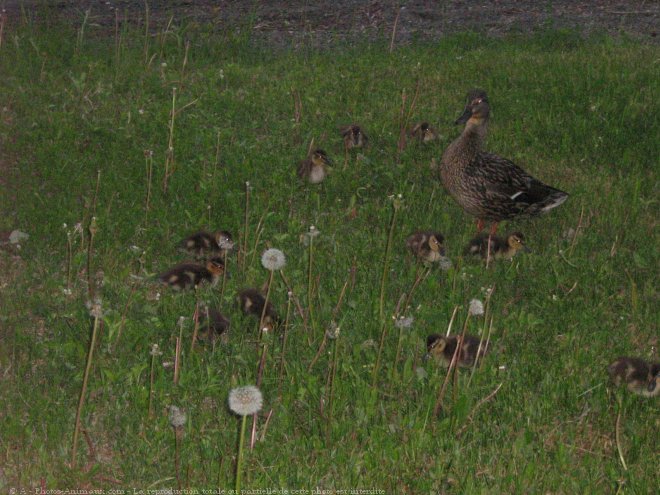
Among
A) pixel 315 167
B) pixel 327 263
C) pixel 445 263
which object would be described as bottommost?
pixel 327 263

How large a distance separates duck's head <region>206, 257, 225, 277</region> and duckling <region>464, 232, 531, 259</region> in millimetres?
1687

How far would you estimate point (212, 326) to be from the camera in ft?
17.5

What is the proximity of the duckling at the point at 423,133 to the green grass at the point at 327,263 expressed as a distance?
3.8 inches

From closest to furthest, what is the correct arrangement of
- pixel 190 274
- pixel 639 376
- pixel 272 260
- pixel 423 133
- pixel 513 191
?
pixel 272 260 → pixel 639 376 → pixel 190 274 → pixel 513 191 → pixel 423 133

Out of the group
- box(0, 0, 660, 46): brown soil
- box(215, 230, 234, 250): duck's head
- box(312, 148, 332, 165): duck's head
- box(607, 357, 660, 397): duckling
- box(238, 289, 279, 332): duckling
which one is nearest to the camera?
box(607, 357, 660, 397): duckling

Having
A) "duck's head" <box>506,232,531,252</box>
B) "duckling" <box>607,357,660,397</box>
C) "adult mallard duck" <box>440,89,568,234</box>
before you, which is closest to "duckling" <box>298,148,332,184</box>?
"adult mallard duck" <box>440,89,568,234</box>

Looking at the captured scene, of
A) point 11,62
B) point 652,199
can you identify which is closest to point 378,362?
point 652,199

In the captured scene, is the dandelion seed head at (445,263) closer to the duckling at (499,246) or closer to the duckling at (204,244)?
the duckling at (499,246)

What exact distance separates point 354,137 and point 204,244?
6.82 ft

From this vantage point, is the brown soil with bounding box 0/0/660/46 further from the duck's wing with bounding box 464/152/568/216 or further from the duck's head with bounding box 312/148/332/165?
the duck's wing with bounding box 464/152/568/216

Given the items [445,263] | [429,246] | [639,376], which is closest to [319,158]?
[429,246]

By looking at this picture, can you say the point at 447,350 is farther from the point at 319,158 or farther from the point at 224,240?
the point at 319,158

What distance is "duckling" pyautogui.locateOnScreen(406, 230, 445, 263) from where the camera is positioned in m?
6.14

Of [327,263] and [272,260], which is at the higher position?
[272,260]
